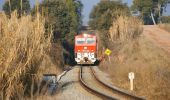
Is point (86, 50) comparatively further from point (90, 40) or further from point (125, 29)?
point (125, 29)

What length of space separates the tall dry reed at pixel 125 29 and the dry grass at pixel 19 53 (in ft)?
122

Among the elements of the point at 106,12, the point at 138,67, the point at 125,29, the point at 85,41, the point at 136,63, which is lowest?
the point at 85,41

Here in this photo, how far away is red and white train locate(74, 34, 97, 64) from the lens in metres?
51.6

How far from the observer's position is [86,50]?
51.8 m

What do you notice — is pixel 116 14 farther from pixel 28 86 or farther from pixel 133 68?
pixel 28 86

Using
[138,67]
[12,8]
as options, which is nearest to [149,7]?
[138,67]

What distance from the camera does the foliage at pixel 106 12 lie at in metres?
69.6

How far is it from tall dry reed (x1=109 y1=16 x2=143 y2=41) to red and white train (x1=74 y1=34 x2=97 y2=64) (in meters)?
3.60

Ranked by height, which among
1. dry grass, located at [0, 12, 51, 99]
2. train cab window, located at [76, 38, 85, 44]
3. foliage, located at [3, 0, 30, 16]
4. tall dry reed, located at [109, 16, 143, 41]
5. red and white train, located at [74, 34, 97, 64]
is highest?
foliage, located at [3, 0, 30, 16]

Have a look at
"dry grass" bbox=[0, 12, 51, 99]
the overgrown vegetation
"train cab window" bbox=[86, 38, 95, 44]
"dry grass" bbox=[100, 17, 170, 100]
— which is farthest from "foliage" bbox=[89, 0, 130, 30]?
"dry grass" bbox=[0, 12, 51, 99]

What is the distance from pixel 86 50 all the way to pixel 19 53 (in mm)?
36925

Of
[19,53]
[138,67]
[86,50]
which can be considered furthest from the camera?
[86,50]

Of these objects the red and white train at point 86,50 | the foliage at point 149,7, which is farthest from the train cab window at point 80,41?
the foliage at point 149,7

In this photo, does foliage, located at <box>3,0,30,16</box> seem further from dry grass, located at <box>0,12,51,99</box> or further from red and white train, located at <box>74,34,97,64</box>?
red and white train, located at <box>74,34,97,64</box>
